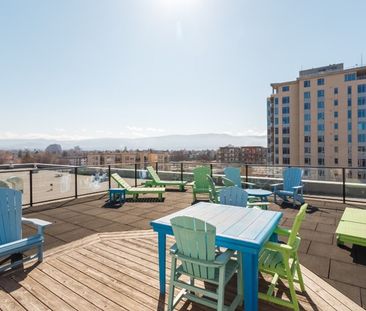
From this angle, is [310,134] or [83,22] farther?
[310,134]

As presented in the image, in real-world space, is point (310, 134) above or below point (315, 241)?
above

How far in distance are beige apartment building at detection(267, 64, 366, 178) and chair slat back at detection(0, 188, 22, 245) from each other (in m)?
53.0

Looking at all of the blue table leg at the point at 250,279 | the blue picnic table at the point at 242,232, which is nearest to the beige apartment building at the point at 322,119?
the blue picnic table at the point at 242,232

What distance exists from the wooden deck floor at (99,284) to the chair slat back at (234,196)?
3.67 feet

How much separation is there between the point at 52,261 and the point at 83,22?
721 centimetres

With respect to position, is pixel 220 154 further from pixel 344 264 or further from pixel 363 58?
pixel 344 264

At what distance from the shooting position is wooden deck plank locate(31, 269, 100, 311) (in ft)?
7.33

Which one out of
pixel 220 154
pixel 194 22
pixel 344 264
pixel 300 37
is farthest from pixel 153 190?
pixel 220 154

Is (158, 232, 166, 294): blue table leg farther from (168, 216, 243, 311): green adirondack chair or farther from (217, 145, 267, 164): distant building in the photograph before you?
(217, 145, 267, 164): distant building

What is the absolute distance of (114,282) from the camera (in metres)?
2.64

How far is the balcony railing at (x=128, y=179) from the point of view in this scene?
261 inches

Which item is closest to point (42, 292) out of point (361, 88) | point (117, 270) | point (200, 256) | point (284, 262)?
Answer: point (117, 270)

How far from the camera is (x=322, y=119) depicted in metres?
47.7

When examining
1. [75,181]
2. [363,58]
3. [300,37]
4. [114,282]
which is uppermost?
[363,58]
